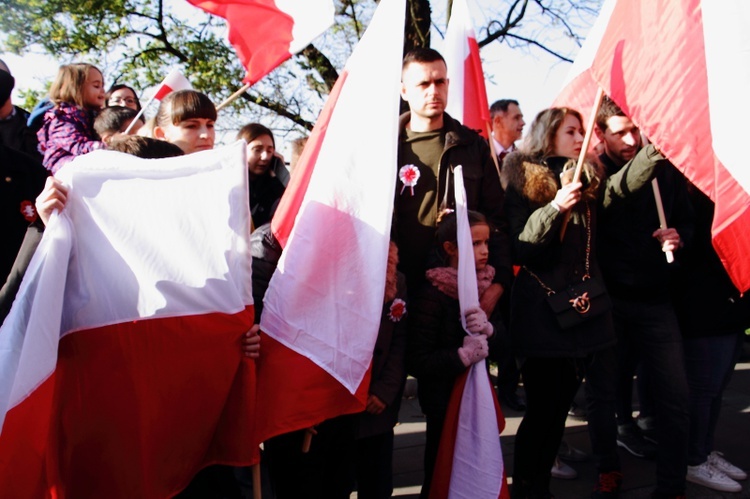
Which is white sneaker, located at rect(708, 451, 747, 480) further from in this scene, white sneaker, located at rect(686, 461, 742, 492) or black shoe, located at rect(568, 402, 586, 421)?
black shoe, located at rect(568, 402, 586, 421)

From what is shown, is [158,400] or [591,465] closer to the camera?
[158,400]

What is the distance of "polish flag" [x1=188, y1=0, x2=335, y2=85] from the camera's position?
3.91 m

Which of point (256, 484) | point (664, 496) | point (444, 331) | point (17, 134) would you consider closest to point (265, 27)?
point (17, 134)

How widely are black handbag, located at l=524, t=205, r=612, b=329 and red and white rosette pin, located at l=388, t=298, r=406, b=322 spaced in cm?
75

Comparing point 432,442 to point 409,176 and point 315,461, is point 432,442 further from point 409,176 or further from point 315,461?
point 409,176

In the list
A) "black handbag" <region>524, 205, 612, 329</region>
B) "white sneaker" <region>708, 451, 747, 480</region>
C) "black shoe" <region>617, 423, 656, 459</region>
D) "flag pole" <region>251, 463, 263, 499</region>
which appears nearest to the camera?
"flag pole" <region>251, 463, 263, 499</region>

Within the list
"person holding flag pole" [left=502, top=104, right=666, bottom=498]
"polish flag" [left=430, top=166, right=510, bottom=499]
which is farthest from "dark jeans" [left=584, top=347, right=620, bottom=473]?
"polish flag" [left=430, top=166, right=510, bottom=499]

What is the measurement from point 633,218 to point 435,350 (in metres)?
1.32

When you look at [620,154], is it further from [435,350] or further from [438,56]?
[435,350]

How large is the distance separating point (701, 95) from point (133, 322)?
7.44 feet

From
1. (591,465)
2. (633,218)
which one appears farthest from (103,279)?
(591,465)

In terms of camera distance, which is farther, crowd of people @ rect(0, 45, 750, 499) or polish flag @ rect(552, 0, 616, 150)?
polish flag @ rect(552, 0, 616, 150)

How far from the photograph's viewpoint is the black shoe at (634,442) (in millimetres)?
4594

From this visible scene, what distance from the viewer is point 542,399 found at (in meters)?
3.68
